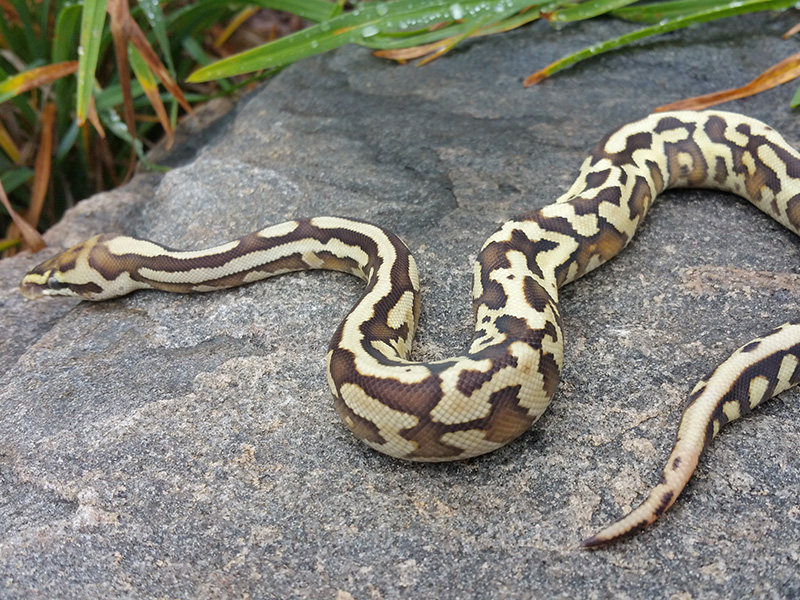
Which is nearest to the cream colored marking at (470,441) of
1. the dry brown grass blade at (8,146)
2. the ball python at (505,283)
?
the ball python at (505,283)

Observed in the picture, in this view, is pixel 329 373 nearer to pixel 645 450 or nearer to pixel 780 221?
pixel 645 450

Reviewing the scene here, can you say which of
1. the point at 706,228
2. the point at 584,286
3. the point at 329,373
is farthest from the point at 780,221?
the point at 329,373

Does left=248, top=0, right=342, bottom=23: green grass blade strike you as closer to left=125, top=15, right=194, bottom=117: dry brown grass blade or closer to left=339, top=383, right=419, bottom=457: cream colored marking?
left=125, top=15, right=194, bottom=117: dry brown grass blade

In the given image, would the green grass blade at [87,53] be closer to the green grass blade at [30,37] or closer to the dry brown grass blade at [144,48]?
the dry brown grass blade at [144,48]

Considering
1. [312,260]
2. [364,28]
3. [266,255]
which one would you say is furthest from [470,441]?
[364,28]

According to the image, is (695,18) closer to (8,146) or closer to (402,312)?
(402,312)
